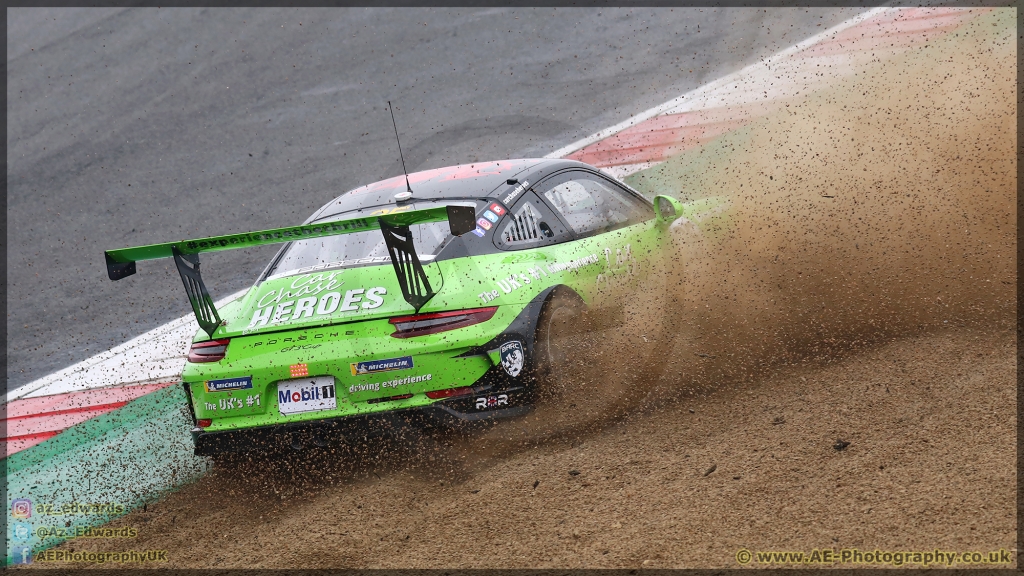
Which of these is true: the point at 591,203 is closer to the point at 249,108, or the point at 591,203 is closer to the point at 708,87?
the point at 708,87

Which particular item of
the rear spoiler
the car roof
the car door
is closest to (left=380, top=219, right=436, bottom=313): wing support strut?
the rear spoiler

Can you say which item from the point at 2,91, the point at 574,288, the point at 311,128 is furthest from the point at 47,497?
the point at 2,91

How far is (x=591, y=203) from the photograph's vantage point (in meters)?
6.03

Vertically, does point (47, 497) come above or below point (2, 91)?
below

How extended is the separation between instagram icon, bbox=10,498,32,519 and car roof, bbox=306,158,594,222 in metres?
2.17

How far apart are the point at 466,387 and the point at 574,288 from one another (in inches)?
36.0

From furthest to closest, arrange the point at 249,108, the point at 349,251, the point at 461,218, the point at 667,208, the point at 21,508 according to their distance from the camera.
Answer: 1. the point at 249,108
2. the point at 667,208
3. the point at 21,508
4. the point at 349,251
5. the point at 461,218

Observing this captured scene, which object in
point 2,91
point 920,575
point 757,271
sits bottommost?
point 920,575

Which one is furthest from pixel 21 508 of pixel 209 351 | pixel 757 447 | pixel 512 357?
pixel 757 447

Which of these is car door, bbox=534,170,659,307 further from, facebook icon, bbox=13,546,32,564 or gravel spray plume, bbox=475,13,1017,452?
facebook icon, bbox=13,546,32,564

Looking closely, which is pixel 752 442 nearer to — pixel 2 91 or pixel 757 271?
pixel 757 271

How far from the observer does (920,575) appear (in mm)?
3340

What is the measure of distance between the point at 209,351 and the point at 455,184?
5.49 feet

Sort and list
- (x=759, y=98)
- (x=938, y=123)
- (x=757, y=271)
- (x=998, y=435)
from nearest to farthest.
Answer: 1. (x=998, y=435)
2. (x=757, y=271)
3. (x=938, y=123)
4. (x=759, y=98)
